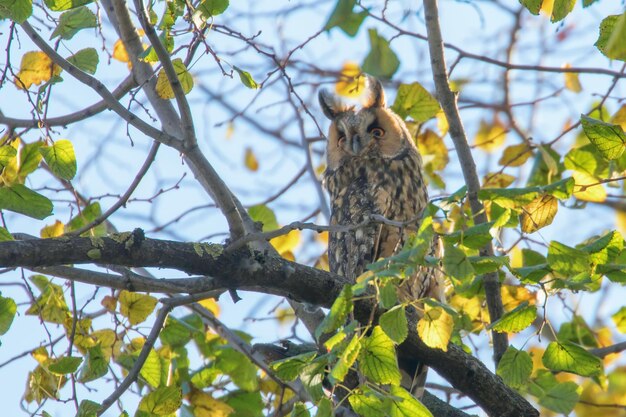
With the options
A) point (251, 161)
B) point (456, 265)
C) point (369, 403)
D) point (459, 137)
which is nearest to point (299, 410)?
point (369, 403)

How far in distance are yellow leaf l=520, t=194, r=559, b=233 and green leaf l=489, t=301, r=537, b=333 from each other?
0.19 meters

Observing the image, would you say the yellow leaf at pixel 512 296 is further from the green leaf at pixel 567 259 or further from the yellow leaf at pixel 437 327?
the yellow leaf at pixel 437 327

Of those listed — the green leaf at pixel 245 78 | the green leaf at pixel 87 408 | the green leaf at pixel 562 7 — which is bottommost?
the green leaf at pixel 87 408

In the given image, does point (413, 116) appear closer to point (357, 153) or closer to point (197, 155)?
point (357, 153)

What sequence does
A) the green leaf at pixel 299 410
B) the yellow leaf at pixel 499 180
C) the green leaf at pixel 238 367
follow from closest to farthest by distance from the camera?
the green leaf at pixel 299 410, the green leaf at pixel 238 367, the yellow leaf at pixel 499 180

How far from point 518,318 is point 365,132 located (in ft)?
7.38

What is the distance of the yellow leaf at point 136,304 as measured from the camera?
8.64 feet

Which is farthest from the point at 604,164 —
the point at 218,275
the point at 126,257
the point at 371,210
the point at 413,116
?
the point at 126,257

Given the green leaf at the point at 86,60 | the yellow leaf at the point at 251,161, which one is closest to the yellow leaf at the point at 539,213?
the green leaf at the point at 86,60

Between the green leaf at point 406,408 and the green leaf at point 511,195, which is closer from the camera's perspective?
the green leaf at point 406,408

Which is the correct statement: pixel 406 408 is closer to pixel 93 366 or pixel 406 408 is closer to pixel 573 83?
pixel 93 366

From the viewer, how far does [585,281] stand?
1.81 m

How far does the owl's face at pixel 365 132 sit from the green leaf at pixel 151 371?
175 cm

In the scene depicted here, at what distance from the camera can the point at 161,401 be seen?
2.17 m
